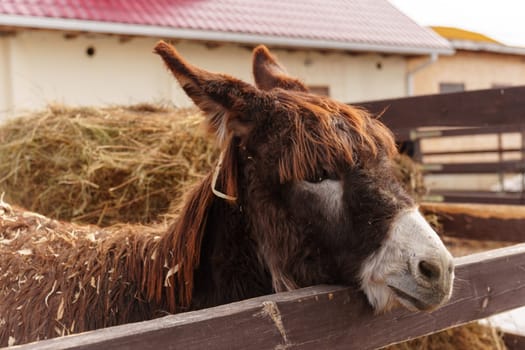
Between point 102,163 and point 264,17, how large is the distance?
8.42 m

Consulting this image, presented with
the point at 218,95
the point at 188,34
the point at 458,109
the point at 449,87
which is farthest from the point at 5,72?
the point at 449,87

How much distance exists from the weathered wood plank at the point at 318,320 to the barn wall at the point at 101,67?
20.4ft

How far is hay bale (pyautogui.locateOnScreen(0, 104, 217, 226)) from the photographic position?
539cm

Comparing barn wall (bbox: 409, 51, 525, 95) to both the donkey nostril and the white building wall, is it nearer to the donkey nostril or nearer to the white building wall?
the white building wall

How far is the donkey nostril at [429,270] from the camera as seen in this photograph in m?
2.08

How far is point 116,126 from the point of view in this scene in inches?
234

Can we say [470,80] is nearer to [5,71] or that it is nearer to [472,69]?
[472,69]

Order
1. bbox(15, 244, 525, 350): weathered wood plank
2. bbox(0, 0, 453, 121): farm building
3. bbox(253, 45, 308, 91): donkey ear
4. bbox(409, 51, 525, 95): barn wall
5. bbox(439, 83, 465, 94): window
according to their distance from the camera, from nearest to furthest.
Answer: bbox(15, 244, 525, 350): weathered wood plank
bbox(253, 45, 308, 91): donkey ear
bbox(0, 0, 453, 121): farm building
bbox(409, 51, 525, 95): barn wall
bbox(439, 83, 465, 94): window

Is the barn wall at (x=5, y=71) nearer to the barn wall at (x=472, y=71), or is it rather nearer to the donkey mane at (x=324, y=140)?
the donkey mane at (x=324, y=140)

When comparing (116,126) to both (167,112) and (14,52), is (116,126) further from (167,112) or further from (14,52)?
(14,52)

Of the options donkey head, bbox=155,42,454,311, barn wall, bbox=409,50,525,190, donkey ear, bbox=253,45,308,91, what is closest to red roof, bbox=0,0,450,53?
barn wall, bbox=409,50,525,190

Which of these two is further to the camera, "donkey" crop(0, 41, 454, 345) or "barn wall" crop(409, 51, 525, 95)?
"barn wall" crop(409, 51, 525, 95)

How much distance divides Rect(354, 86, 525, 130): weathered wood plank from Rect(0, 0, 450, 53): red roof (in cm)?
621

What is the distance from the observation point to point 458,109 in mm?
4969
